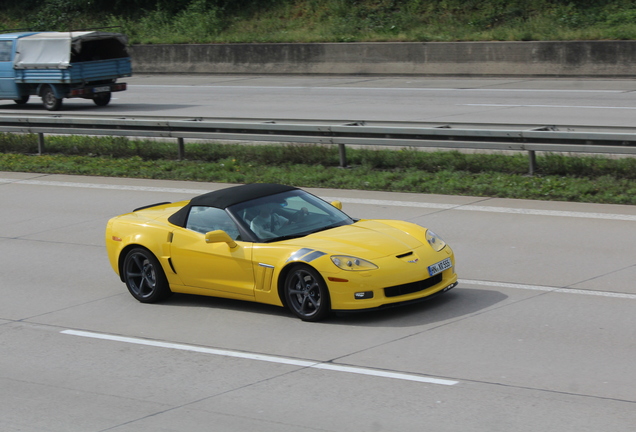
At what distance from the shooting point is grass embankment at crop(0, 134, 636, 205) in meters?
13.0

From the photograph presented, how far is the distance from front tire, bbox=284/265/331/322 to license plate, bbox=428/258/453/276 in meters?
0.94

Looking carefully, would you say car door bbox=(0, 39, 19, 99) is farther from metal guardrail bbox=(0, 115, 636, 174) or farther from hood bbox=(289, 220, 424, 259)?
hood bbox=(289, 220, 424, 259)

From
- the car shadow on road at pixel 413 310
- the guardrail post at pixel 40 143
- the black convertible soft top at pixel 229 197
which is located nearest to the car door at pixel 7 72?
the guardrail post at pixel 40 143

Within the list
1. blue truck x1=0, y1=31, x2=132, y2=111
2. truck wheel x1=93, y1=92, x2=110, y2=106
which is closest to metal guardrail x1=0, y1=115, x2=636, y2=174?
blue truck x1=0, y1=31, x2=132, y2=111

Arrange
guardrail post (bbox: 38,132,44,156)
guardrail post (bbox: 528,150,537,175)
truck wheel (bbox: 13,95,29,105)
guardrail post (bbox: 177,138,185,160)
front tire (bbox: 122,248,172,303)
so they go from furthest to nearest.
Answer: truck wheel (bbox: 13,95,29,105) → guardrail post (bbox: 38,132,44,156) → guardrail post (bbox: 177,138,185,160) → guardrail post (bbox: 528,150,537,175) → front tire (bbox: 122,248,172,303)

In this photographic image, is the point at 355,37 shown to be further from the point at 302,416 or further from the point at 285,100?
Answer: the point at 302,416

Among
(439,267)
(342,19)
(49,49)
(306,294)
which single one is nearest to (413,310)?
(439,267)

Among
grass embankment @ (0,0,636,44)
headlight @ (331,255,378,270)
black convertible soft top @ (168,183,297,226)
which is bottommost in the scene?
headlight @ (331,255,378,270)

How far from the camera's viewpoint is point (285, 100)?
25719mm

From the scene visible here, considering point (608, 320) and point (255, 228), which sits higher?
point (255, 228)

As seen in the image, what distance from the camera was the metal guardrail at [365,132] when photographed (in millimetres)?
13141

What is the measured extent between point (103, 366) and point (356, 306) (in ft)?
6.99

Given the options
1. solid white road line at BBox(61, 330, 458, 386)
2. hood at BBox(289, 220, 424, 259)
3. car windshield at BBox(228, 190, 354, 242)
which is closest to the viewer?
solid white road line at BBox(61, 330, 458, 386)

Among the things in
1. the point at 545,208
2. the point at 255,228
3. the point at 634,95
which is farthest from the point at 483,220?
the point at 634,95
